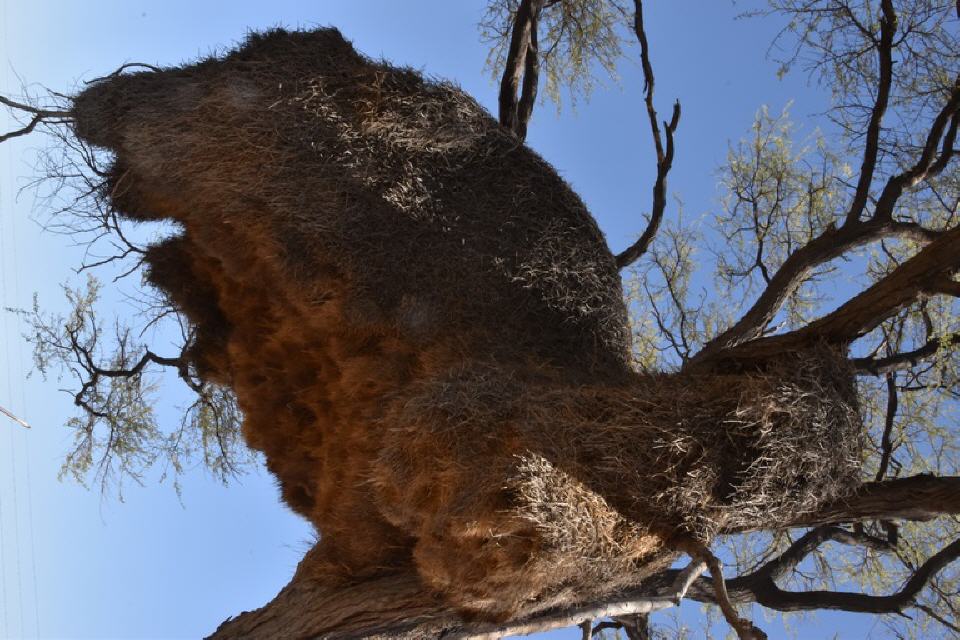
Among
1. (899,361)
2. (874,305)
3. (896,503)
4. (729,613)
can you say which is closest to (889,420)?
(899,361)

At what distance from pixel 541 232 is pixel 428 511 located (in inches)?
112

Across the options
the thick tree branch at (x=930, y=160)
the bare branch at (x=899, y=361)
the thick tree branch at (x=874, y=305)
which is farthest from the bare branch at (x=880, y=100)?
the thick tree branch at (x=874, y=305)

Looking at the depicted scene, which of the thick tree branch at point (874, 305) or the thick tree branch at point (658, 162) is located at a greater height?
the thick tree branch at point (658, 162)

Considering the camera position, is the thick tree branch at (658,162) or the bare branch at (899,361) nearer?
the bare branch at (899,361)

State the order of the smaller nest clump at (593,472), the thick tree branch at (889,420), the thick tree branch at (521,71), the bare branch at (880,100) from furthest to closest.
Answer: the thick tree branch at (521,71), the bare branch at (880,100), the thick tree branch at (889,420), the smaller nest clump at (593,472)

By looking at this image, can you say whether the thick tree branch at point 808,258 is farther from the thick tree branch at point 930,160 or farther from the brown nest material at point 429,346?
the brown nest material at point 429,346

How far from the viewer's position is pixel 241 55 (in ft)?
25.6

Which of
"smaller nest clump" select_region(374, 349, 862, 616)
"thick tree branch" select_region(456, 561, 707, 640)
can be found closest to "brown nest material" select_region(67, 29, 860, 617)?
"smaller nest clump" select_region(374, 349, 862, 616)

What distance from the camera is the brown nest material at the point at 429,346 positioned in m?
5.34

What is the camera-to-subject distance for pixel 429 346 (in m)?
6.62

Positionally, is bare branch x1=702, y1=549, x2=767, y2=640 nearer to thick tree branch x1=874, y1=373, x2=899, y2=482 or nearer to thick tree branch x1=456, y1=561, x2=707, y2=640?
thick tree branch x1=456, y1=561, x2=707, y2=640

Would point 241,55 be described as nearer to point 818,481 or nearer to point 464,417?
point 464,417

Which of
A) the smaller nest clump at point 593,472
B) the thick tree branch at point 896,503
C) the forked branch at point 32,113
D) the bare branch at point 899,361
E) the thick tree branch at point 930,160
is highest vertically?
the forked branch at point 32,113

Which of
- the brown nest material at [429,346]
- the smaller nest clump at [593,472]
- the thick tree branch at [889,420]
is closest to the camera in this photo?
the smaller nest clump at [593,472]
